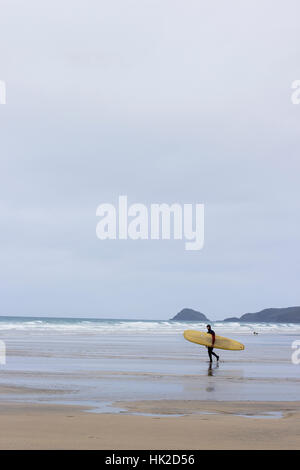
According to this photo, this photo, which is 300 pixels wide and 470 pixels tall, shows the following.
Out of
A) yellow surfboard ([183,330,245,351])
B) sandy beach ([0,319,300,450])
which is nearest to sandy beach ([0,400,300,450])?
sandy beach ([0,319,300,450])

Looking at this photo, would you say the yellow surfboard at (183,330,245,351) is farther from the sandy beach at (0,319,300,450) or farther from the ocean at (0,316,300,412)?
the sandy beach at (0,319,300,450)

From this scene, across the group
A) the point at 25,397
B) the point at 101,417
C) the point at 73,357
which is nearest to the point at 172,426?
the point at 101,417

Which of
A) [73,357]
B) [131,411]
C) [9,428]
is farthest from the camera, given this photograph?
[73,357]

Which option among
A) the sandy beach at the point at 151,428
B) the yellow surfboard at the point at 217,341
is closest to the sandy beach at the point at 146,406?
the sandy beach at the point at 151,428

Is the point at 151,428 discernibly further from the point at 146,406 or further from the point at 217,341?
the point at 217,341

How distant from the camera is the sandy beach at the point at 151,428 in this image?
36.6 feet

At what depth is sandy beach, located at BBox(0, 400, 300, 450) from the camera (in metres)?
11.2

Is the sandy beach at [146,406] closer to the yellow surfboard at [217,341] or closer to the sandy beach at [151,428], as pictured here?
the sandy beach at [151,428]

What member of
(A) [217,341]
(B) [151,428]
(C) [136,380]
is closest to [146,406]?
(B) [151,428]

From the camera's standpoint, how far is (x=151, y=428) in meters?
12.7
